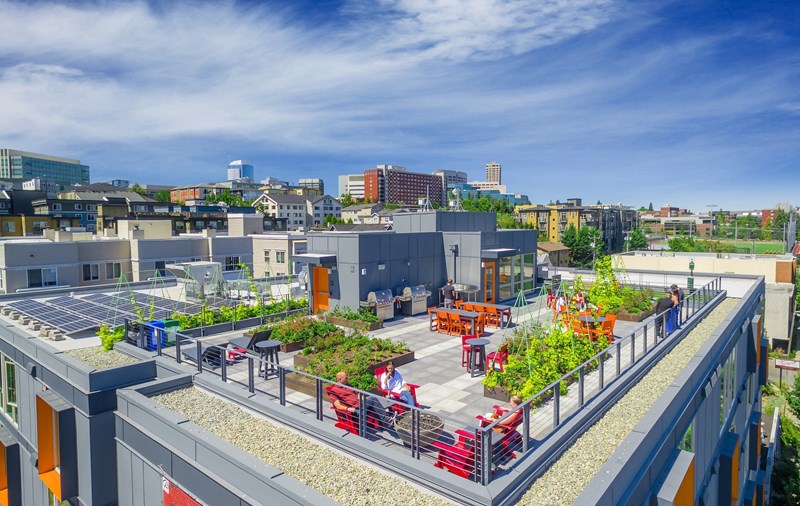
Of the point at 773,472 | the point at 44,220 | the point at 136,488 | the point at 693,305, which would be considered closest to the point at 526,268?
the point at 693,305

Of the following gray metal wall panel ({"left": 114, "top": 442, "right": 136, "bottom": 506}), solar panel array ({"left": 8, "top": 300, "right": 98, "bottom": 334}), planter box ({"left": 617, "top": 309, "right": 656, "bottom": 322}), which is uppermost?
solar panel array ({"left": 8, "top": 300, "right": 98, "bottom": 334})

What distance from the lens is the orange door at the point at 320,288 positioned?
59.7 feet

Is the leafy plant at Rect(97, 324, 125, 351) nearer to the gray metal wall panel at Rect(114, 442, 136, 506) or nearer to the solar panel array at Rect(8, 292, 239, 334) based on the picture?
the solar panel array at Rect(8, 292, 239, 334)

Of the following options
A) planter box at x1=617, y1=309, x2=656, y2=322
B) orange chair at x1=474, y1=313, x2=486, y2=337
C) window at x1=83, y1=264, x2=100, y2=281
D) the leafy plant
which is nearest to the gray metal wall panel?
the leafy plant

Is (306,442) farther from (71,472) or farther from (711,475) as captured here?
(711,475)

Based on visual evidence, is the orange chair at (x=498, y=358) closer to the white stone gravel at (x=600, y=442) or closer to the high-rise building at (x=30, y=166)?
the white stone gravel at (x=600, y=442)

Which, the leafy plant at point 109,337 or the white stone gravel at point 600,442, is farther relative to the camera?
the leafy plant at point 109,337

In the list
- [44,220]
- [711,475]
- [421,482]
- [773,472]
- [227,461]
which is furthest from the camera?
[44,220]

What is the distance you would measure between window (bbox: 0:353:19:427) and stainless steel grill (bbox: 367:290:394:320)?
10060 mm

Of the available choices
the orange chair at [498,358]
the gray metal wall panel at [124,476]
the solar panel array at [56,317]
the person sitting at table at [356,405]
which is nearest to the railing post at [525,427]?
the person sitting at table at [356,405]

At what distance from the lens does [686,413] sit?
28.8ft

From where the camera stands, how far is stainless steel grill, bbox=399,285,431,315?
17719mm

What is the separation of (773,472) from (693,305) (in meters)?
15.6

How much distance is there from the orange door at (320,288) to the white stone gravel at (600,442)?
36.9ft
